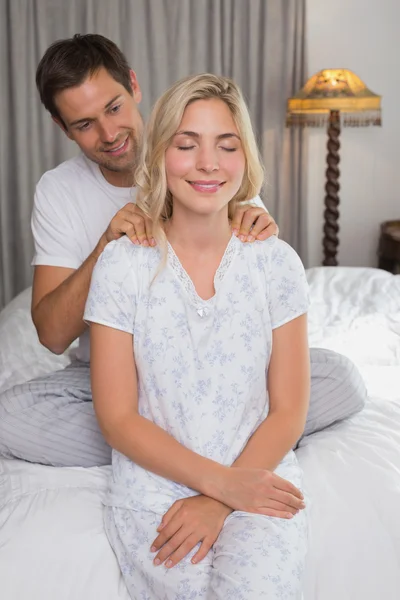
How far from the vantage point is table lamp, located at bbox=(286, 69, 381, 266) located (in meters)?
3.75

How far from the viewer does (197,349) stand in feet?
4.88

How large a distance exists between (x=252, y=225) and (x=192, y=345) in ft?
0.94

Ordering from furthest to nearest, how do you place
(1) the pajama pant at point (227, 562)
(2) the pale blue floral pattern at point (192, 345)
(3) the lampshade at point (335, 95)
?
(3) the lampshade at point (335, 95), (2) the pale blue floral pattern at point (192, 345), (1) the pajama pant at point (227, 562)

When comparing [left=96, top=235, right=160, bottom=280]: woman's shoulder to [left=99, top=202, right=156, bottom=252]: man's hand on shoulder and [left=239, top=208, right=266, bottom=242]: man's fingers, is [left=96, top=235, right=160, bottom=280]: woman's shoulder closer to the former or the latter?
[left=99, top=202, right=156, bottom=252]: man's hand on shoulder

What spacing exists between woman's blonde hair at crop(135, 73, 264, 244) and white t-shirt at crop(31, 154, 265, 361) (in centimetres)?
38

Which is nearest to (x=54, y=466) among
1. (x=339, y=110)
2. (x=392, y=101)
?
(x=339, y=110)

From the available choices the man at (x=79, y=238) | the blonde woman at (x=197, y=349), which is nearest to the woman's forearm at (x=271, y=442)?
the blonde woman at (x=197, y=349)

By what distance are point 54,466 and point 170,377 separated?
341 mm

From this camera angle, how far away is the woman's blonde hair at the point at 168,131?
1.50 m

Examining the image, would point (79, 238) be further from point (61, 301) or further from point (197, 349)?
point (197, 349)

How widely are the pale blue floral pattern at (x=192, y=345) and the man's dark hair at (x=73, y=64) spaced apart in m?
0.60

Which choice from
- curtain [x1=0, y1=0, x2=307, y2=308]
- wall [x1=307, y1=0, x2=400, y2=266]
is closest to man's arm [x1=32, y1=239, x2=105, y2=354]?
curtain [x1=0, y1=0, x2=307, y2=308]

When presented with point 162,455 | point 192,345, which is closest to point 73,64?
point 192,345

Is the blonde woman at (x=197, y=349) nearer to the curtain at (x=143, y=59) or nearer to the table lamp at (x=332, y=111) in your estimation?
the table lamp at (x=332, y=111)
